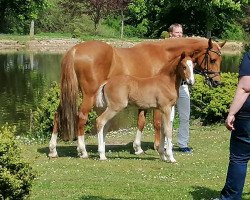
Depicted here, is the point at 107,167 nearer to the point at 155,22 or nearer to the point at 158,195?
the point at 158,195

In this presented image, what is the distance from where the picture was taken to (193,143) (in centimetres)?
1350

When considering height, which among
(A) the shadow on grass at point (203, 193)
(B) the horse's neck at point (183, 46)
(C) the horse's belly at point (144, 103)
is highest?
(B) the horse's neck at point (183, 46)

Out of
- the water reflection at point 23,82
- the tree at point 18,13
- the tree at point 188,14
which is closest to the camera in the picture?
the water reflection at point 23,82

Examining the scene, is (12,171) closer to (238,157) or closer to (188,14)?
(238,157)

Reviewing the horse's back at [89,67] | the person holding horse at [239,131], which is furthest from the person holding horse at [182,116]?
the person holding horse at [239,131]

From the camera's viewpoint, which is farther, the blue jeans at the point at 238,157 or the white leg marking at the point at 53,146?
the white leg marking at the point at 53,146

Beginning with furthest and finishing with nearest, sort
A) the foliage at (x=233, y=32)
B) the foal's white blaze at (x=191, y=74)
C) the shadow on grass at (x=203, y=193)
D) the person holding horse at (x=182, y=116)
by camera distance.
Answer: the foliage at (x=233, y=32) < the person holding horse at (x=182, y=116) < the foal's white blaze at (x=191, y=74) < the shadow on grass at (x=203, y=193)

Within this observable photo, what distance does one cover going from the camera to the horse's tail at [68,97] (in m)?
11.1

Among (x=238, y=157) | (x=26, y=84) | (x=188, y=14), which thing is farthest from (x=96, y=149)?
(x=188, y=14)

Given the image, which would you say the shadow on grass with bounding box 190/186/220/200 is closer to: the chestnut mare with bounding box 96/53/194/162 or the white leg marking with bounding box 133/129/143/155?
the chestnut mare with bounding box 96/53/194/162

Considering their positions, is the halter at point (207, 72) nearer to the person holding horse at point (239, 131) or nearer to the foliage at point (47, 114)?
the person holding horse at point (239, 131)

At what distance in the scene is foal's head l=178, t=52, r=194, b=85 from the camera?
34.2 feet

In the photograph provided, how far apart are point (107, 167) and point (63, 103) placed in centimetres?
180

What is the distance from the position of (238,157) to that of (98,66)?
4.86m
